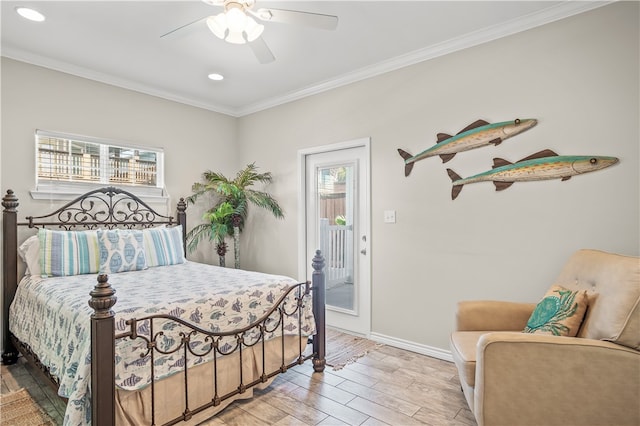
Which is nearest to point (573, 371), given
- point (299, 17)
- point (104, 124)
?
point (299, 17)

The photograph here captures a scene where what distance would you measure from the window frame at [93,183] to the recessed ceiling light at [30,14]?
39.7 inches

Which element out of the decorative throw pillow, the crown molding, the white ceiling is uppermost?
the white ceiling

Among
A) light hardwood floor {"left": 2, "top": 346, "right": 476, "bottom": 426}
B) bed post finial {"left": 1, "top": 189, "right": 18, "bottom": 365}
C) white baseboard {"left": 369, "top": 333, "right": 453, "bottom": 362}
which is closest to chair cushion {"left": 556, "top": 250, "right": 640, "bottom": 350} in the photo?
light hardwood floor {"left": 2, "top": 346, "right": 476, "bottom": 426}

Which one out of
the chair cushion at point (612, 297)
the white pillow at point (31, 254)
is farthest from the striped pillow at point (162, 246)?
the chair cushion at point (612, 297)

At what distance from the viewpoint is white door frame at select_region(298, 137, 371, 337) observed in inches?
139

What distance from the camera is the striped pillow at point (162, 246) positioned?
3.37 m

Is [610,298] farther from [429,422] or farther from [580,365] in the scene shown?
[429,422]

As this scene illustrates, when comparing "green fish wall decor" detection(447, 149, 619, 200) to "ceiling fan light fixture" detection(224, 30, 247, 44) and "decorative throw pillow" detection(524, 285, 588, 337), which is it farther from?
"ceiling fan light fixture" detection(224, 30, 247, 44)

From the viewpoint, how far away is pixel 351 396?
2.40 metres

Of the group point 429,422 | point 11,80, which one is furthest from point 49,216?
point 429,422

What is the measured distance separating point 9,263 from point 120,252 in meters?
0.85

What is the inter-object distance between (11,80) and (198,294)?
2.66 meters

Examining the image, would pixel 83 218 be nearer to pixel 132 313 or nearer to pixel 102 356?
pixel 132 313

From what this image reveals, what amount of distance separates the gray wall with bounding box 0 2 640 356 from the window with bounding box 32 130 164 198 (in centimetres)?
10
